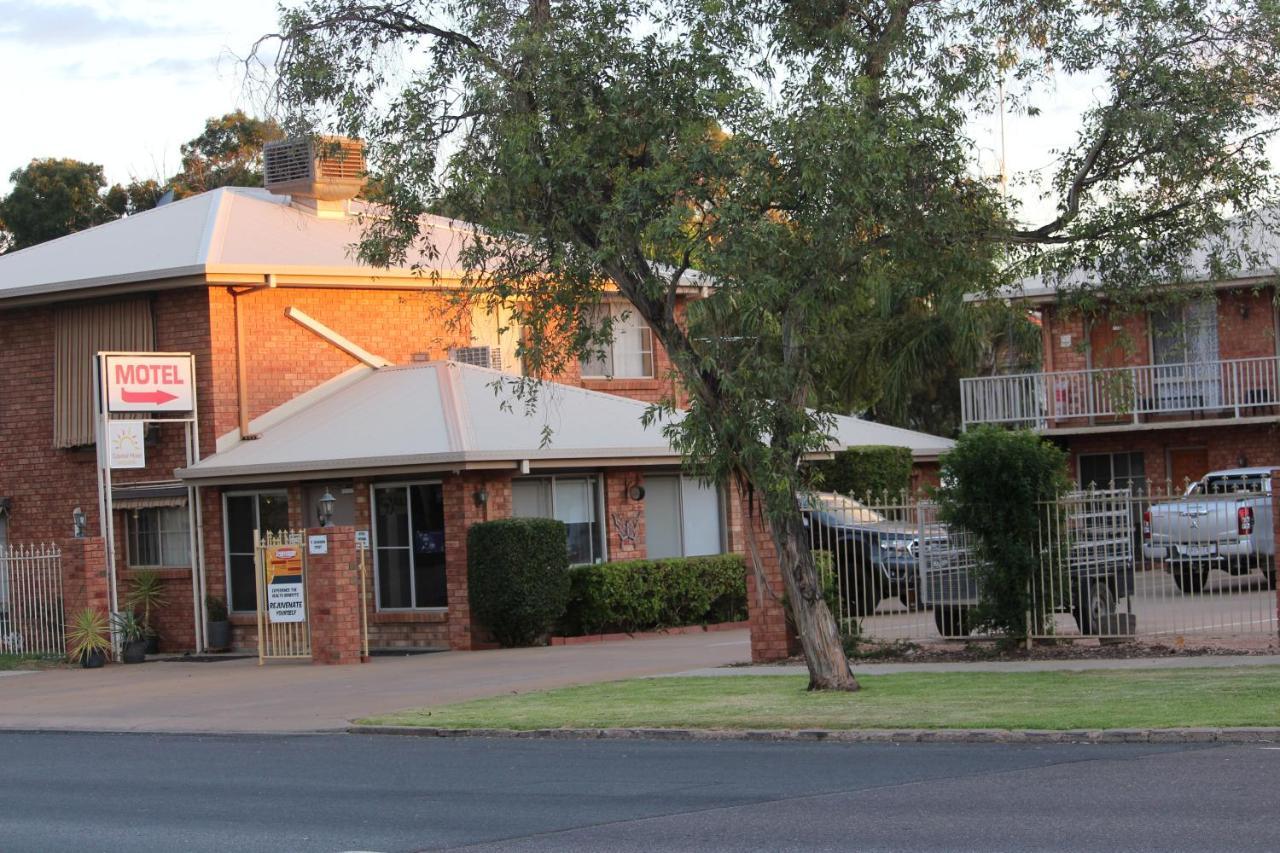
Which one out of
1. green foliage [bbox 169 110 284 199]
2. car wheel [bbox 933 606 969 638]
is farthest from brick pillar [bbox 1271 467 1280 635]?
green foliage [bbox 169 110 284 199]

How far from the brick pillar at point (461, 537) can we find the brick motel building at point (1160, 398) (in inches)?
568

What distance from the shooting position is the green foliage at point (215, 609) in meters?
26.5

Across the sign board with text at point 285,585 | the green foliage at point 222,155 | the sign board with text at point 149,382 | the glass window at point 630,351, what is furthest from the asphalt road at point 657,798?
the green foliage at point 222,155

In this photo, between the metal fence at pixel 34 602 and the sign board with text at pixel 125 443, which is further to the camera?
the metal fence at pixel 34 602

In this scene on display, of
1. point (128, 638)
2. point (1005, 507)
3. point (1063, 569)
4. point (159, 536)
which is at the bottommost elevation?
point (128, 638)

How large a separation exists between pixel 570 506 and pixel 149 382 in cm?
662

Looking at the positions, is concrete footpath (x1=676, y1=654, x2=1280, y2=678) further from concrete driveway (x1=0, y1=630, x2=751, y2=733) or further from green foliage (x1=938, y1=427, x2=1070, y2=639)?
concrete driveway (x1=0, y1=630, x2=751, y2=733)

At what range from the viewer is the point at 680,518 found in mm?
27266

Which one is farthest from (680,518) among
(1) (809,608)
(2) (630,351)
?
(1) (809,608)

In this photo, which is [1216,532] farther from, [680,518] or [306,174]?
[306,174]

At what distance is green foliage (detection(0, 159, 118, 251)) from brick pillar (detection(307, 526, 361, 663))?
1353 inches

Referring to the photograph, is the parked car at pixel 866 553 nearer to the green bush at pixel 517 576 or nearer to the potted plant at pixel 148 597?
the green bush at pixel 517 576

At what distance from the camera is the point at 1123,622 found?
18781 mm

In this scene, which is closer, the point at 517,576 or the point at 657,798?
the point at 657,798
